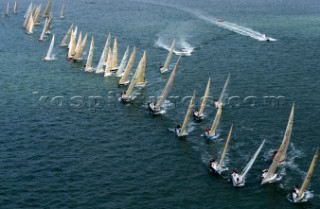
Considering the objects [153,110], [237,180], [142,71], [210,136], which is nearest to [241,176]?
[237,180]

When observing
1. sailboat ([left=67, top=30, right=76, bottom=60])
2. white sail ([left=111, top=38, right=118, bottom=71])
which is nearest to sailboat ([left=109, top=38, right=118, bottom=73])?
white sail ([left=111, top=38, right=118, bottom=71])

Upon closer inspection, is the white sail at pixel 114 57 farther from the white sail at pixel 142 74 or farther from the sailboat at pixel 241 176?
the sailboat at pixel 241 176

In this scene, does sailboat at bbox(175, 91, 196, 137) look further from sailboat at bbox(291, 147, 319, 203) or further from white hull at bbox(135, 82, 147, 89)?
white hull at bbox(135, 82, 147, 89)

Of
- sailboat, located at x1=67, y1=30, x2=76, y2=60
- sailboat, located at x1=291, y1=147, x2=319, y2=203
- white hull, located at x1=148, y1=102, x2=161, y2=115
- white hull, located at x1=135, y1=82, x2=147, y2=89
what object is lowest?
sailboat, located at x1=67, y1=30, x2=76, y2=60

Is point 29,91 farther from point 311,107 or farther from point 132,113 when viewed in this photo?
point 311,107

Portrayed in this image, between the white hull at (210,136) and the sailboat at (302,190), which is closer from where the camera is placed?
the sailboat at (302,190)

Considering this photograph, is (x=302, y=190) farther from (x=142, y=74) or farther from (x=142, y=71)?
(x=142, y=74)

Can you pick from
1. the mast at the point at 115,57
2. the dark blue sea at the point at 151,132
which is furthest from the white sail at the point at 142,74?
the mast at the point at 115,57

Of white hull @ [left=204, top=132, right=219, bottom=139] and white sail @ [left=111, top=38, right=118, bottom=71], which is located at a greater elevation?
white hull @ [left=204, top=132, right=219, bottom=139]
